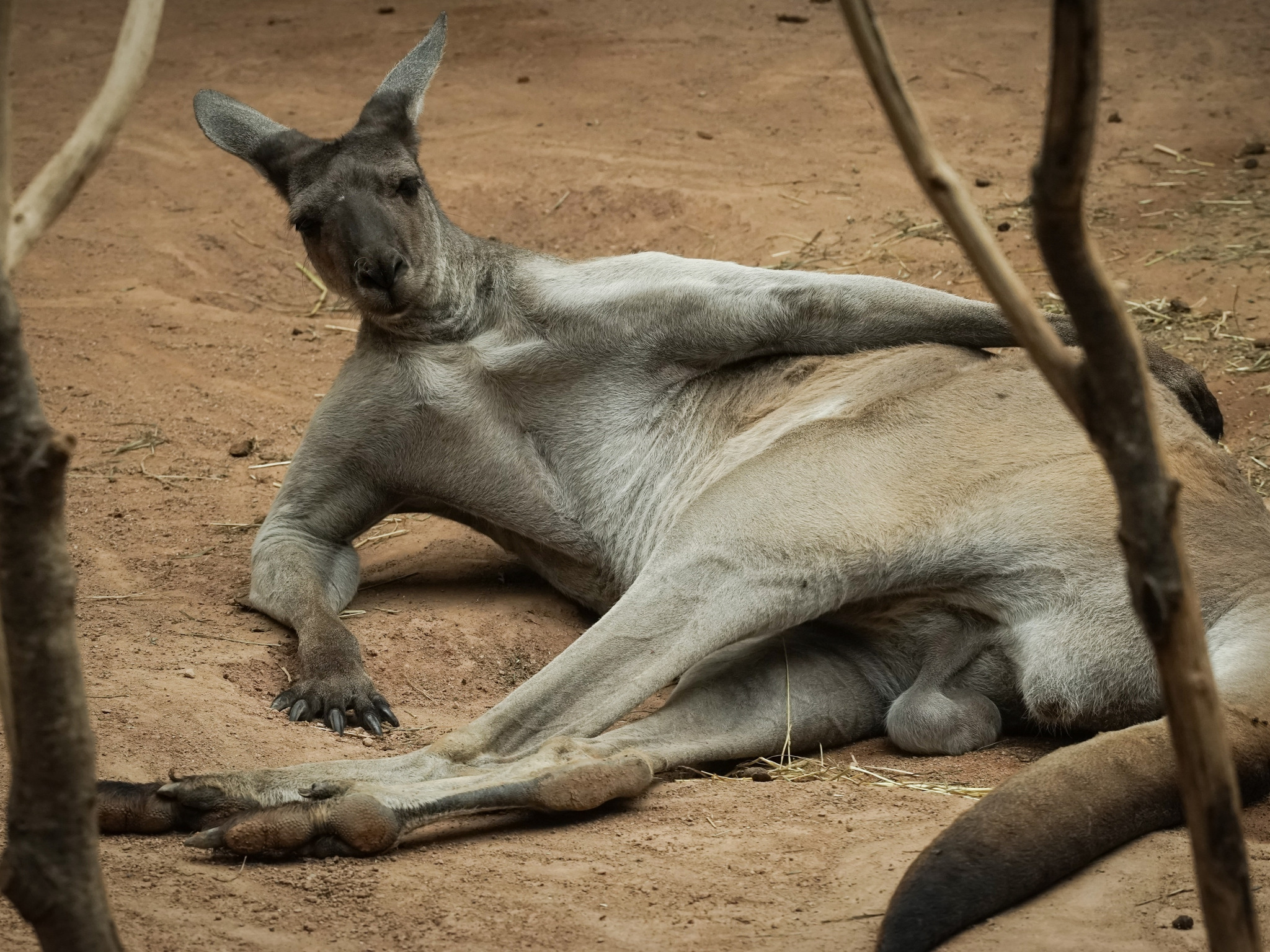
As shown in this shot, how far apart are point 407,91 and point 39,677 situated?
10.9 ft

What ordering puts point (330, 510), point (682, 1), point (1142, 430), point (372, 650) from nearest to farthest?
point (1142, 430), point (372, 650), point (330, 510), point (682, 1)

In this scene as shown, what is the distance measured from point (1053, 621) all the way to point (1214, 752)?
1568mm

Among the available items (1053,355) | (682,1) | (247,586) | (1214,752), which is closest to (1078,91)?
(1053,355)

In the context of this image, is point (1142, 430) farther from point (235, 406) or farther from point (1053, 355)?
point (235, 406)

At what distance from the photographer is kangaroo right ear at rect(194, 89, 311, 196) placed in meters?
4.41

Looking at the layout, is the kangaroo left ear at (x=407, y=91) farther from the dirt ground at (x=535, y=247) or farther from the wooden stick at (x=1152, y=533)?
the wooden stick at (x=1152, y=533)

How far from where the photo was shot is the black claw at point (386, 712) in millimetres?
3596

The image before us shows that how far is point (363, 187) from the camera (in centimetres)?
420

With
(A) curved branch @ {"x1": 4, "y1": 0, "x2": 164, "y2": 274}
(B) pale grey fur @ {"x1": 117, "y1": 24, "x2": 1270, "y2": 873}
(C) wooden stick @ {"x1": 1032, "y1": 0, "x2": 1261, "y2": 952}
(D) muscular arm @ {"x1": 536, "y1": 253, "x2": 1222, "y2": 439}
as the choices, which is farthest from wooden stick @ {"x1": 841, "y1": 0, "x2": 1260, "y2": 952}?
(D) muscular arm @ {"x1": 536, "y1": 253, "x2": 1222, "y2": 439}

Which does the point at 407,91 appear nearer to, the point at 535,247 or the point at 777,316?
the point at 777,316

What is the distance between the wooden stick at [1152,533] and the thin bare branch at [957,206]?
4cm

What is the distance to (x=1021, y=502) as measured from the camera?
323cm

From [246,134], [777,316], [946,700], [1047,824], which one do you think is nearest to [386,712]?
[946,700]

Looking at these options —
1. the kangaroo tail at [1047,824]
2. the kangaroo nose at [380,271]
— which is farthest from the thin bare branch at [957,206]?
the kangaroo nose at [380,271]
